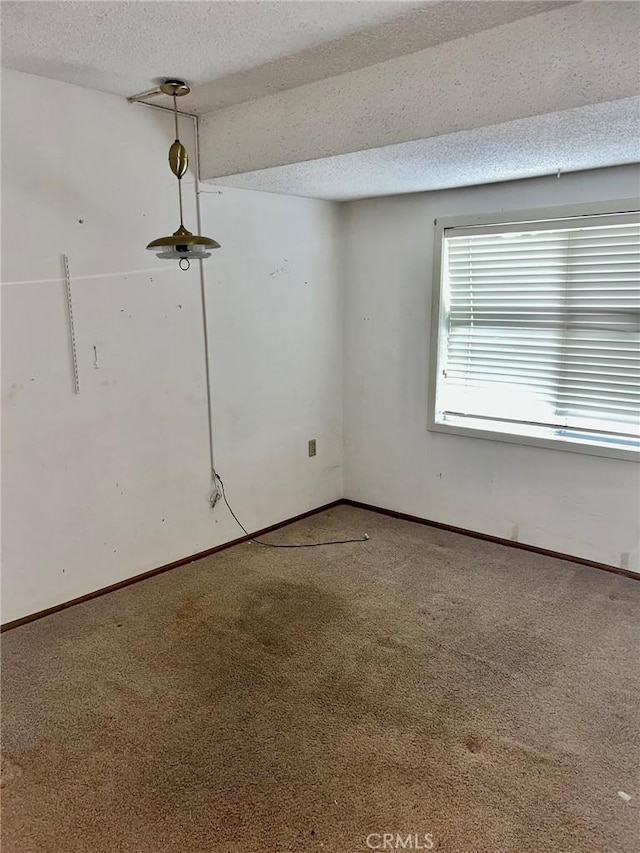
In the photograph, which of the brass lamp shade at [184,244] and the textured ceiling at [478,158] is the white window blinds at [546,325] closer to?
the textured ceiling at [478,158]

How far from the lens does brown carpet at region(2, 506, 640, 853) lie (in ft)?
5.57

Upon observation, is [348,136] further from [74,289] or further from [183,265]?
[74,289]

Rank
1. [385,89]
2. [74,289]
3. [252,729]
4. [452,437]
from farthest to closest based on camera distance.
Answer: [452,437]
[74,289]
[385,89]
[252,729]

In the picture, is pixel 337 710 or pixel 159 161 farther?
pixel 159 161

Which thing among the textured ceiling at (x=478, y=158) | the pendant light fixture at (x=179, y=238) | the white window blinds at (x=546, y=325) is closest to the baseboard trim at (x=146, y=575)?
the white window blinds at (x=546, y=325)

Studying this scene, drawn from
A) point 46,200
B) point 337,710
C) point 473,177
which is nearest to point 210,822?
point 337,710

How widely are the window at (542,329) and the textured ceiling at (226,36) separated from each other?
1427mm

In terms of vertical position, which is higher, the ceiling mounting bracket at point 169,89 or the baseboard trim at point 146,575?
the ceiling mounting bracket at point 169,89

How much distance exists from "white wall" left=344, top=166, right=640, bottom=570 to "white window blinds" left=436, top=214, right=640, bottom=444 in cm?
15

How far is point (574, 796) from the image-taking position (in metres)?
1.79

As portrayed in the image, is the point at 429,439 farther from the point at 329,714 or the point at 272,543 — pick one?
the point at 329,714

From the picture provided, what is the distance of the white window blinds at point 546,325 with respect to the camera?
10.2 ft

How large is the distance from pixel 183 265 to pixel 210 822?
2559mm

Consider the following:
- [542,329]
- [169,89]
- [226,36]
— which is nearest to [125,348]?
[169,89]
